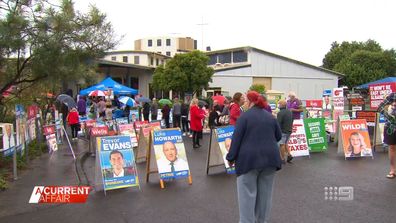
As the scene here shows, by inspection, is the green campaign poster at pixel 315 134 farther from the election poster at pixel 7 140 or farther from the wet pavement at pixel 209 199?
the election poster at pixel 7 140

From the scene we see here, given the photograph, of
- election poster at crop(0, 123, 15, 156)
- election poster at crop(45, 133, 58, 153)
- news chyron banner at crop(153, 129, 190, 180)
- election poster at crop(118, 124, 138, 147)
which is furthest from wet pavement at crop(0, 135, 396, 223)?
election poster at crop(118, 124, 138, 147)

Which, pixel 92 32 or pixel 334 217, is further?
pixel 92 32

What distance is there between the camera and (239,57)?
2130 inches

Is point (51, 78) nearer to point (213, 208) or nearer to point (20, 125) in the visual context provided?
point (20, 125)

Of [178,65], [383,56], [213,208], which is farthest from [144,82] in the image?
[213,208]

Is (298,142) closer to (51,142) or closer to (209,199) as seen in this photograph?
(209,199)

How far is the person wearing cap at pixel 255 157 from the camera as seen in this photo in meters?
4.89

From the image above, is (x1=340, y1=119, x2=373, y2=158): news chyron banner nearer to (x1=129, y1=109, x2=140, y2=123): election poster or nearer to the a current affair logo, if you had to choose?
the a current affair logo

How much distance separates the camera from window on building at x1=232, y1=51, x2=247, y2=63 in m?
52.9

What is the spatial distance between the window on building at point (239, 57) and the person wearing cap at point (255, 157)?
4825 cm

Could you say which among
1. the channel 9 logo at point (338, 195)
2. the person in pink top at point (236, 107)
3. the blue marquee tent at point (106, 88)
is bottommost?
the channel 9 logo at point (338, 195)

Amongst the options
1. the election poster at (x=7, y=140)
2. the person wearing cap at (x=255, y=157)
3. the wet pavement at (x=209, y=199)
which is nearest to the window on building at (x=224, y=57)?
the wet pavement at (x=209, y=199)

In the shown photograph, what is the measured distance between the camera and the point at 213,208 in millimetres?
6609

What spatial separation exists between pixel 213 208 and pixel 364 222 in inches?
87.2
